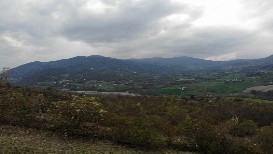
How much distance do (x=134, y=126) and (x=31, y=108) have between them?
57.3 ft

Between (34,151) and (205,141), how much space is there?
92.7 ft

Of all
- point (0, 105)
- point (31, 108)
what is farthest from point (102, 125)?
point (0, 105)

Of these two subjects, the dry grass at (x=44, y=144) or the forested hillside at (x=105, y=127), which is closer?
the dry grass at (x=44, y=144)

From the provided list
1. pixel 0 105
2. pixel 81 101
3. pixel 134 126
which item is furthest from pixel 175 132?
pixel 0 105

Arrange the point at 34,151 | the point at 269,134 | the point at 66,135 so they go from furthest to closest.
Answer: the point at 269,134
the point at 66,135
the point at 34,151

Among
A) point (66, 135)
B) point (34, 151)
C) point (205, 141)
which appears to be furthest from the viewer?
point (205, 141)

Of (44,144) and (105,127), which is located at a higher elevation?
(44,144)

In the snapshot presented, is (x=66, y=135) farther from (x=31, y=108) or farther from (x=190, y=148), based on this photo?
(x=190, y=148)

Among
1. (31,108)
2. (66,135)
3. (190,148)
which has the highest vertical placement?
(31,108)

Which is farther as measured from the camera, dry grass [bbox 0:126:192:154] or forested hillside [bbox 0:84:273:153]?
forested hillside [bbox 0:84:273:153]

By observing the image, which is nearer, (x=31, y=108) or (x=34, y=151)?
(x=34, y=151)

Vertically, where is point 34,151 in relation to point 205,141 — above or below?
above

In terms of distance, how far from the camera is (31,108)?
58.2 m

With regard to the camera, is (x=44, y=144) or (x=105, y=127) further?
(x=105, y=127)
